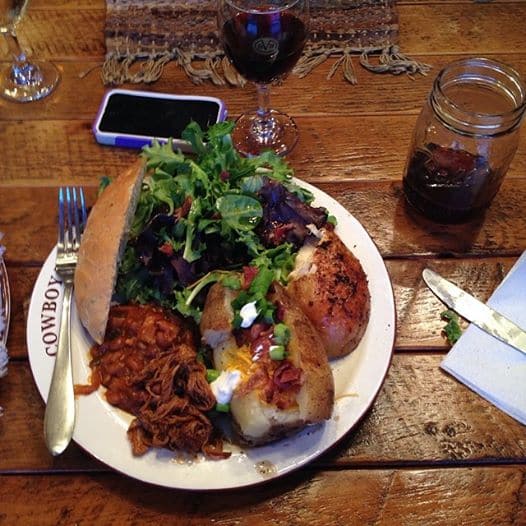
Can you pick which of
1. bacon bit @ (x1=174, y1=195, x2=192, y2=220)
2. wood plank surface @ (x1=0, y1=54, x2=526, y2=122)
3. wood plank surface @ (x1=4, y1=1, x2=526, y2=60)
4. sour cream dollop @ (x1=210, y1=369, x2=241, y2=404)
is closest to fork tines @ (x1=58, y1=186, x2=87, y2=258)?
bacon bit @ (x1=174, y1=195, x2=192, y2=220)

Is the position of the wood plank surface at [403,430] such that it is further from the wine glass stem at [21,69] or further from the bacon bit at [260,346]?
the wine glass stem at [21,69]

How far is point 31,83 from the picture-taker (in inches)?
68.2

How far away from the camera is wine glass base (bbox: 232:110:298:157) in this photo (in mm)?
1594

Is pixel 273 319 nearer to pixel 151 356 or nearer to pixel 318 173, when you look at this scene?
pixel 151 356

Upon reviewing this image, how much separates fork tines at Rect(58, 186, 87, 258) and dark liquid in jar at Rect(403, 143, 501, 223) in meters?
0.72

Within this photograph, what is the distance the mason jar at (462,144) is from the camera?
1.33 meters

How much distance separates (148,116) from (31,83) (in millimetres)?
386

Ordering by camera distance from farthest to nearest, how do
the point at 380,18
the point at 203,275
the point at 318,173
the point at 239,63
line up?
the point at 380,18 → the point at 318,173 → the point at 239,63 → the point at 203,275

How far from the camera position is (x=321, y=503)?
1090 mm

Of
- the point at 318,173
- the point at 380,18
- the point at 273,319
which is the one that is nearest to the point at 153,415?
the point at 273,319

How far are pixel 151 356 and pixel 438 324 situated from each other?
Result: 574 mm

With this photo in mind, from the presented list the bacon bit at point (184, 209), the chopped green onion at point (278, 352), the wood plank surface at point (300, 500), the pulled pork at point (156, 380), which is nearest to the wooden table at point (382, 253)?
the wood plank surface at point (300, 500)

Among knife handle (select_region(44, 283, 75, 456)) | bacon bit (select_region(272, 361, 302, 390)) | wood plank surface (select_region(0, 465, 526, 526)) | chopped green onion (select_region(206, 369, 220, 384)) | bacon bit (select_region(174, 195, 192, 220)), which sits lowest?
wood plank surface (select_region(0, 465, 526, 526))

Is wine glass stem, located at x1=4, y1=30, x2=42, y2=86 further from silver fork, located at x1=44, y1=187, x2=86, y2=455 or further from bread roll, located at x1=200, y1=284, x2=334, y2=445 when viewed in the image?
bread roll, located at x1=200, y1=284, x2=334, y2=445
